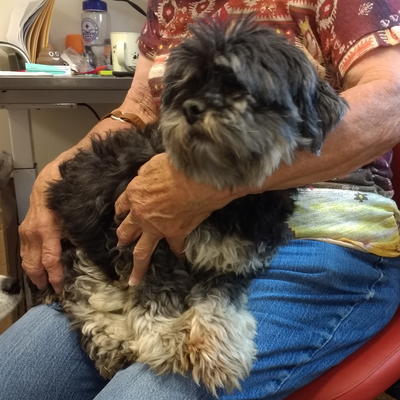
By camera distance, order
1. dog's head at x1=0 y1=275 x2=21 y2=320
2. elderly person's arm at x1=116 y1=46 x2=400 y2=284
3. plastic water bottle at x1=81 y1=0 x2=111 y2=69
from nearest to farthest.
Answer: elderly person's arm at x1=116 y1=46 x2=400 y2=284, dog's head at x1=0 y1=275 x2=21 y2=320, plastic water bottle at x1=81 y1=0 x2=111 y2=69

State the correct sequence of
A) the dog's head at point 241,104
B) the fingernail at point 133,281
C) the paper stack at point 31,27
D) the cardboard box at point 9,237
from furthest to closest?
the paper stack at point 31,27 → the cardboard box at point 9,237 → the fingernail at point 133,281 → the dog's head at point 241,104

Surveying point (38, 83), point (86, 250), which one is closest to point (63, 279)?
point (86, 250)

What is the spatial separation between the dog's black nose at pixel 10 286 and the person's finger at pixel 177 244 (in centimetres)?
61

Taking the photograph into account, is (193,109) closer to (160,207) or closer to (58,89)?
(160,207)

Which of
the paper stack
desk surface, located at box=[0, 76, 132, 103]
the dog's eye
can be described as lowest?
desk surface, located at box=[0, 76, 132, 103]

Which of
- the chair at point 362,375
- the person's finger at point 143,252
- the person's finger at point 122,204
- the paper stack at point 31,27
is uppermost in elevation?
the paper stack at point 31,27

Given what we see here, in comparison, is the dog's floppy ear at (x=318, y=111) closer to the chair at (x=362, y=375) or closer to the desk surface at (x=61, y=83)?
the chair at (x=362, y=375)

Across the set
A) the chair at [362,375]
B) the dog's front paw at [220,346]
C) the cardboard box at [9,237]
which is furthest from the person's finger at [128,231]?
the cardboard box at [9,237]

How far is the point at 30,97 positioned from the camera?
53.5 inches

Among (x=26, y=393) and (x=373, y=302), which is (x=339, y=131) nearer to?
(x=373, y=302)

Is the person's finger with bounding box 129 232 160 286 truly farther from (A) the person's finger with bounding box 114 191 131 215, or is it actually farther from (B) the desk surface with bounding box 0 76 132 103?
(B) the desk surface with bounding box 0 76 132 103

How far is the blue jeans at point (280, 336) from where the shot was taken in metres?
0.79

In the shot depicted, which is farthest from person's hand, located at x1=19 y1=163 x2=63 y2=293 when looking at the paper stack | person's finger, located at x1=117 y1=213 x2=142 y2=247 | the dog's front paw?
the paper stack

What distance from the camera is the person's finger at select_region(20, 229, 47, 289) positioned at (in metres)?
1.01
